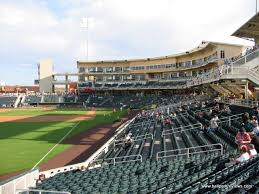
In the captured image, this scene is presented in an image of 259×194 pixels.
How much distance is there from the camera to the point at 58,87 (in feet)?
461

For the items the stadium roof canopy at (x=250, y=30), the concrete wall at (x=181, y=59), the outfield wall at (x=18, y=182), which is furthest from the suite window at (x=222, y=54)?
the outfield wall at (x=18, y=182)

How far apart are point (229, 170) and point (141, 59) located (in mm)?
88050

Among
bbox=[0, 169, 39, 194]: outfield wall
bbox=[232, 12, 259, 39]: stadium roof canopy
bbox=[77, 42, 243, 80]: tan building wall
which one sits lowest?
Answer: bbox=[0, 169, 39, 194]: outfield wall

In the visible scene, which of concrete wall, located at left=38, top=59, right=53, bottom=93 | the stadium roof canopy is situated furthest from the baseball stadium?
concrete wall, located at left=38, top=59, right=53, bottom=93

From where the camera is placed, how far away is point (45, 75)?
11175cm

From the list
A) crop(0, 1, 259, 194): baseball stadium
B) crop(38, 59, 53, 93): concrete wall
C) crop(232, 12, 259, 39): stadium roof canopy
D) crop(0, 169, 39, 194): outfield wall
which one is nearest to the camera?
crop(0, 1, 259, 194): baseball stadium

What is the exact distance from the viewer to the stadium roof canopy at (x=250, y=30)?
99.5 feet

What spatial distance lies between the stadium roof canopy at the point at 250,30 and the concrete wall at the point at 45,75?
3317 inches

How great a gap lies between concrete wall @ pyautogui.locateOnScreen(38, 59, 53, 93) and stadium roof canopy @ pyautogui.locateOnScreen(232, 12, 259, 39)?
84.3 metres

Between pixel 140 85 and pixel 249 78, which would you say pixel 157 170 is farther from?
pixel 140 85

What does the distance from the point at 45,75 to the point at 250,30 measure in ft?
286

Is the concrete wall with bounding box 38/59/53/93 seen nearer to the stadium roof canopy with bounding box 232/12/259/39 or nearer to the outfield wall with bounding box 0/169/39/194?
the stadium roof canopy with bounding box 232/12/259/39

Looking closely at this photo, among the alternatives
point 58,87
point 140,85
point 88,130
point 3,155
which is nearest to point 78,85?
point 140,85

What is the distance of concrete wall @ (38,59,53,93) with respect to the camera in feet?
366
